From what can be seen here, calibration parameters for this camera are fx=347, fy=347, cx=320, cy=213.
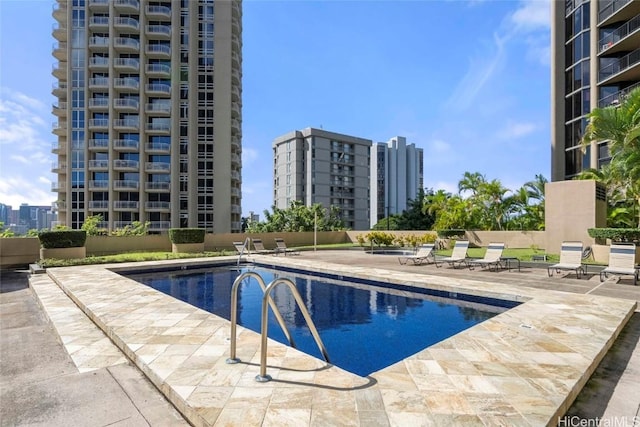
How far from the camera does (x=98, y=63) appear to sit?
3738 cm

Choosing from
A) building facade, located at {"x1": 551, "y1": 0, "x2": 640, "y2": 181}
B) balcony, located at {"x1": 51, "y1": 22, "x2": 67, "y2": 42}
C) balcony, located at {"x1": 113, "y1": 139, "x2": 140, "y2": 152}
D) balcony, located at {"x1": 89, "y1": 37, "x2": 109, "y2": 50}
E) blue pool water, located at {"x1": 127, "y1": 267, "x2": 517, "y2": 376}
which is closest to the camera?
blue pool water, located at {"x1": 127, "y1": 267, "x2": 517, "y2": 376}

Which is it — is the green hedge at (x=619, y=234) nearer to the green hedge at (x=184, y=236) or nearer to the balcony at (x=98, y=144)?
the green hedge at (x=184, y=236)

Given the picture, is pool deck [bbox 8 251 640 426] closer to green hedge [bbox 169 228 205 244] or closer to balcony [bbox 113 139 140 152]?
green hedge [bbox 169 228 205 244]

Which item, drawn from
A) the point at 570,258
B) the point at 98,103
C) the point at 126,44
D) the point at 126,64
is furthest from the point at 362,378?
the point at 126,44

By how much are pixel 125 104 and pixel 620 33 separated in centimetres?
4527

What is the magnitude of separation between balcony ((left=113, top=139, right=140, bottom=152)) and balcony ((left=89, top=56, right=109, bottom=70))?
807cm

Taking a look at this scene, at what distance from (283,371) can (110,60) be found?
143ft

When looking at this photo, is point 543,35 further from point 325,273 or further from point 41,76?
point 41,76

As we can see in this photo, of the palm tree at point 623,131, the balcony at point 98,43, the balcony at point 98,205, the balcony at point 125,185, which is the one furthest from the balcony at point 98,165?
the palm tree at point 623,131

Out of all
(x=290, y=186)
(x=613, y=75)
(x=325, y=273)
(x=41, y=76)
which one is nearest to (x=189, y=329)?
(x=325, y=273)

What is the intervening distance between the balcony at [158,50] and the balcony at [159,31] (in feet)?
3.61

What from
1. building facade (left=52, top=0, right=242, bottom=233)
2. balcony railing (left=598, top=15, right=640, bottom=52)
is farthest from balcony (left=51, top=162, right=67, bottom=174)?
balcony railing (left=598, top=15, right=640, bottom=52)

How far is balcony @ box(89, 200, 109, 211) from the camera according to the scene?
3622 centimetres

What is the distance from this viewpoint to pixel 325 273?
11.9 m
